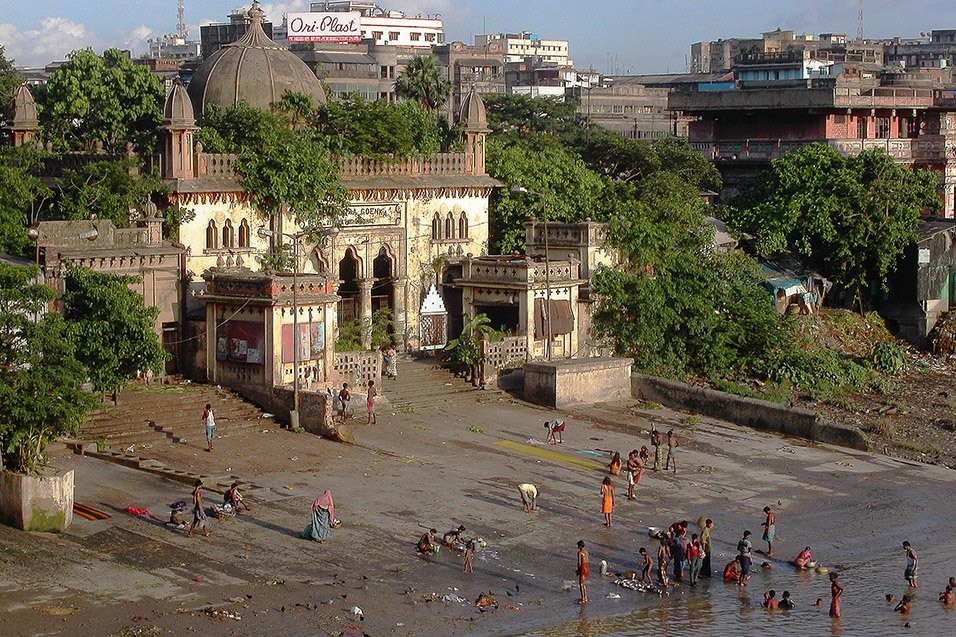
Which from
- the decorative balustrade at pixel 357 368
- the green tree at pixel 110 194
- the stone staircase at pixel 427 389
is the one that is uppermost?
the green tree at pixel 110 194

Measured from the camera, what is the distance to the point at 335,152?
39.8 meters

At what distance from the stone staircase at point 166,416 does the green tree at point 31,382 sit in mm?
4606

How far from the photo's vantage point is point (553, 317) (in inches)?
1558

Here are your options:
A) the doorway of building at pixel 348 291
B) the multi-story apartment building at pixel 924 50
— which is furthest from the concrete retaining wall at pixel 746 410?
the multi-story apartment building at pixel 924 50

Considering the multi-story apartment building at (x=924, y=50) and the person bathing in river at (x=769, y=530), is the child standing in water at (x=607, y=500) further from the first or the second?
the multi-story apartment building at (x=924, y=50)

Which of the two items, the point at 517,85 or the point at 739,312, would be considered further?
the point at 517,85

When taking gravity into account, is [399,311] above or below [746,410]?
above

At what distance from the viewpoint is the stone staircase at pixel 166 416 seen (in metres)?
30.8

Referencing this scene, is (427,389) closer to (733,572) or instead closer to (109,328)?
(109,328)

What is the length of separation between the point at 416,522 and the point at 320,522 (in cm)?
221

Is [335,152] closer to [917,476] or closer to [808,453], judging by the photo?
[808,453]

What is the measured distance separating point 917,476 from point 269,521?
15036mm

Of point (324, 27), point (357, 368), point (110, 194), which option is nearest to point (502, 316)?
point (357, 368)

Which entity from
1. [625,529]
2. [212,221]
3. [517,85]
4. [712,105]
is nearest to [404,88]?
[712,105]
